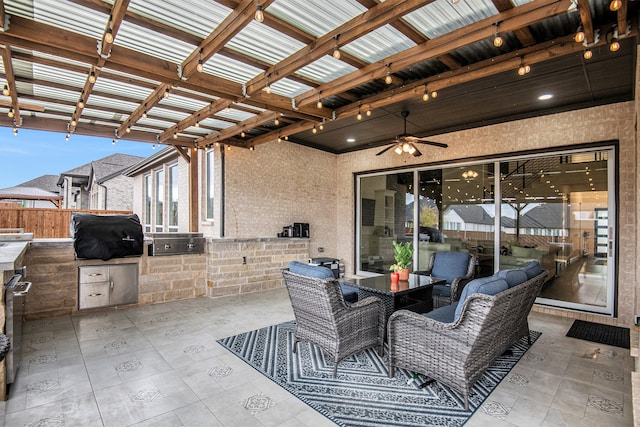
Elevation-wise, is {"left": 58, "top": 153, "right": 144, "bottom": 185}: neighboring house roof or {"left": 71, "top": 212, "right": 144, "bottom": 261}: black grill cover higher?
{"left": 58, "top": 153, "right": 144, "bottom": 185}: neighboring house roof

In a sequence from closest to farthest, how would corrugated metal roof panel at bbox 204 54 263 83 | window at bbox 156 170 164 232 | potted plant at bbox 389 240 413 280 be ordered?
corrugated metal roof panel at bbox 204 54 263 83 → potted plant at bbox 389 240 413 280 → window at bbox 156 170 164 232

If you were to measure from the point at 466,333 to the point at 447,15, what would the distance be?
242cm

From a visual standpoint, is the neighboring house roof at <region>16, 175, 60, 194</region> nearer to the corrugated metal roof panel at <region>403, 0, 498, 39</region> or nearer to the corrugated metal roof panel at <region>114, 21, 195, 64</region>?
the corrugated metal roof panel at <region>114, 21, 195, 64</region>

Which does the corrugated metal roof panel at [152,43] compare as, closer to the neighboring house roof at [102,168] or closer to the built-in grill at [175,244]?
the built-in grill at [175,244]

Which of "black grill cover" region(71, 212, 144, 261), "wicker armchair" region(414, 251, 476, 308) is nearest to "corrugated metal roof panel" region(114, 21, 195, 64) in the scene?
"black grill cover" region(71, 212, 144, 261)

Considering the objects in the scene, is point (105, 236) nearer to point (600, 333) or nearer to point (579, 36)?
point (579, 36)

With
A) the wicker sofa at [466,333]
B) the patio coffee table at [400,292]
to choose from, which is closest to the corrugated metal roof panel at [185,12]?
the wicker sofa at [466,333]

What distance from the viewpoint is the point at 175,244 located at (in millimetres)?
5441

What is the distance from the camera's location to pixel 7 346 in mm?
1507

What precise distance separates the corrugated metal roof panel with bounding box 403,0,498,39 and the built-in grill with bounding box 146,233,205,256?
183 inches

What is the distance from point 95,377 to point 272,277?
377 centimetres

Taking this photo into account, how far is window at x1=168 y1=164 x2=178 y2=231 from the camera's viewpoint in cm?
791

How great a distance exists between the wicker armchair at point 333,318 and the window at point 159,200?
6878mm

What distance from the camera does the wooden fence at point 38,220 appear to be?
694 centimetres
